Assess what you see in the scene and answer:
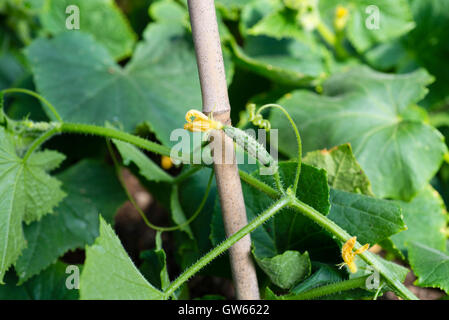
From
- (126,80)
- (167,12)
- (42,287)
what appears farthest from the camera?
(167,12)

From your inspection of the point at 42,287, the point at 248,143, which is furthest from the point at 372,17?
the point at 42,287

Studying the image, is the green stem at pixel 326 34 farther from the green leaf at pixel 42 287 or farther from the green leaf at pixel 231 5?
the green leaf at pixel 42 287

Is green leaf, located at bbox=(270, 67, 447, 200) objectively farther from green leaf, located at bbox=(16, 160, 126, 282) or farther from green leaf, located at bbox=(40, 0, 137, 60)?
green leaf, located at bbox=(40, 0, 137, 60)

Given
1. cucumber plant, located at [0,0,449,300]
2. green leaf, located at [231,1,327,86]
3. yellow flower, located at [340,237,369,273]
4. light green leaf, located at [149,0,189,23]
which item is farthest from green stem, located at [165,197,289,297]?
light green leaf, located at [149,0,189,23]

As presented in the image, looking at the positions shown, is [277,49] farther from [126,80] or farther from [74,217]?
[74,217]

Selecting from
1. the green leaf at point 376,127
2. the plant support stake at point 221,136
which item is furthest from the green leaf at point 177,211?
the green leaf at point 376,127

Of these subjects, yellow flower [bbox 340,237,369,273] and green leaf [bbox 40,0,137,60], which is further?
green leaf [bbox 40,0,137,60]
